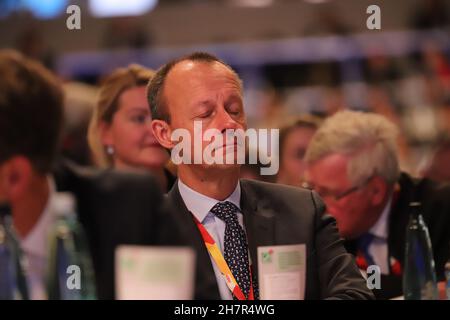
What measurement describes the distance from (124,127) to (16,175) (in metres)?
0.43

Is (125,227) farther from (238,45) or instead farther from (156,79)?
(238,45)

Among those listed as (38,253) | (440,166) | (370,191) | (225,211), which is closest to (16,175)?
(38,253)

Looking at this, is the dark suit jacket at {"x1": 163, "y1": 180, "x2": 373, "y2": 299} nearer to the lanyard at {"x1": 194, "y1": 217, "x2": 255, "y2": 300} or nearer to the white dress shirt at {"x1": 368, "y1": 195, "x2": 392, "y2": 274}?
the lanyard at {"x1": 194, "y1": 217, "x2": 255, "y2": 300}

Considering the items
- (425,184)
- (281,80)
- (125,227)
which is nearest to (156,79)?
(125,227)

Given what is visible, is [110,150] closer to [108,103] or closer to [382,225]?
[108,103]

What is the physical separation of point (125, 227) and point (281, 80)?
200cm

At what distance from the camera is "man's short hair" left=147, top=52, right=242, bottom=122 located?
2135 millimetres

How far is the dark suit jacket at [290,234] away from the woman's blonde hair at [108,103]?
0.39 meters

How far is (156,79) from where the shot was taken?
2170 millimetres

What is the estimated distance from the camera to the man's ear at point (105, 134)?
2.46 metres

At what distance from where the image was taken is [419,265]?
2.20 meters

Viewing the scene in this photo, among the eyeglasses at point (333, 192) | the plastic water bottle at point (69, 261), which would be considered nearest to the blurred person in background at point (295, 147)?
the eyeglasses at point (333, 192)

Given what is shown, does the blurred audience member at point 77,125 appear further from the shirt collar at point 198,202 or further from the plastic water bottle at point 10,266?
the shirt collar at point 198,202

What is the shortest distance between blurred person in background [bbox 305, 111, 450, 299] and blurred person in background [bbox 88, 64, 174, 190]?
1.69 ft
